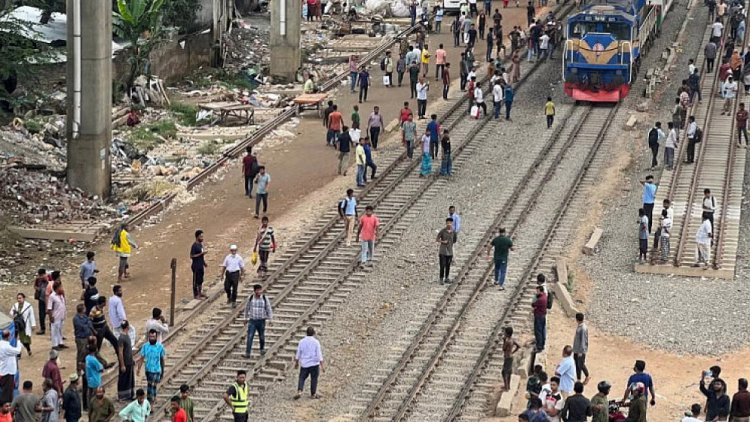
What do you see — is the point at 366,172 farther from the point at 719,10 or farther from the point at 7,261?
the point at 719,10

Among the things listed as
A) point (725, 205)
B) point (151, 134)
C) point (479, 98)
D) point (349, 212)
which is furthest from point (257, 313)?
point (479, 98)

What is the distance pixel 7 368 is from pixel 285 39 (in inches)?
1238

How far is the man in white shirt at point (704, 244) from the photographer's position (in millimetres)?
32719

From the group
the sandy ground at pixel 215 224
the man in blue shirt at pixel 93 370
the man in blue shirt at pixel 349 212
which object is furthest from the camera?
the man in blue shirt at pixel 349 212

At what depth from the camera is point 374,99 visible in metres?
49.8

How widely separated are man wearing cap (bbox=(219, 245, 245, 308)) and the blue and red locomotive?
2027 cm

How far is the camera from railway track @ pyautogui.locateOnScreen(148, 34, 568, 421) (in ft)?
86.4

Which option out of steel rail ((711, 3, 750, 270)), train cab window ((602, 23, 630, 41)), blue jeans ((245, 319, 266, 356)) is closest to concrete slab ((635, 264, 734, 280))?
steel rail ((711, 3, 750, 270))

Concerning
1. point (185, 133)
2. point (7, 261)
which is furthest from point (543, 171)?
point (7, 261)

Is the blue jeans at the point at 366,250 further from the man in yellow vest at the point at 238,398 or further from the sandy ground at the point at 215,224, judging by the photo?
the man in yellow vest at the point at 238,398

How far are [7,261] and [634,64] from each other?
2430 cm

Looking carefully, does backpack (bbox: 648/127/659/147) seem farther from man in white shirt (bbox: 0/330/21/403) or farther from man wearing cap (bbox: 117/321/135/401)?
man in white shirt (bbox: 0/330/21/403)

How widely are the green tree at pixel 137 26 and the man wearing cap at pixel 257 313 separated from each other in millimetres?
22388

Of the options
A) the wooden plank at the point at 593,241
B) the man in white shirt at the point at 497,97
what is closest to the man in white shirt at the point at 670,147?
the wooden plank at the point at 593,241
